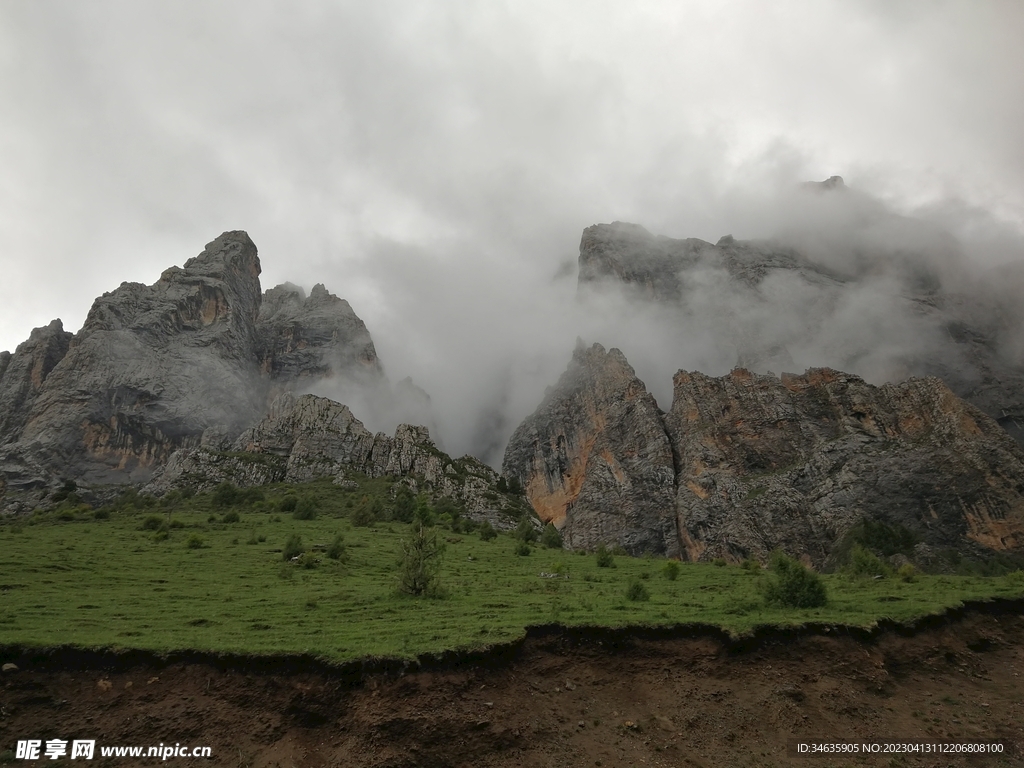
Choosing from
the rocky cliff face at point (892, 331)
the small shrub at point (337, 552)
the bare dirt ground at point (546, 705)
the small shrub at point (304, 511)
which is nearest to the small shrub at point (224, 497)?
the small shrub at point (304, 511)

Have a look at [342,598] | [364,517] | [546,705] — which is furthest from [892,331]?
[546,705]

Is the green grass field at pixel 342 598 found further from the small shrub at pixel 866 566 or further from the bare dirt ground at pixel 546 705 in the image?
the small shrub at pixel 866 566

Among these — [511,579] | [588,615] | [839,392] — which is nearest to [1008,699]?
[588,615]

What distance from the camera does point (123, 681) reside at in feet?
61.3

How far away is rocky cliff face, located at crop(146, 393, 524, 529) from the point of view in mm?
118000

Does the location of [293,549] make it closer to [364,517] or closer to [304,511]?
[364,517]

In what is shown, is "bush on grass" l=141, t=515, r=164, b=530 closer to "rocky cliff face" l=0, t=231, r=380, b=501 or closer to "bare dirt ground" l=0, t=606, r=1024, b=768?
"bare dirt ground" l=0, t=606, r=1024, b=768

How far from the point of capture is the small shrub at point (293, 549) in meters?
51.2

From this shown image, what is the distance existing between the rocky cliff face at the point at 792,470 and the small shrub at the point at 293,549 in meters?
79.2

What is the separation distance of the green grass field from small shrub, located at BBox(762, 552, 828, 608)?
848 millimetres

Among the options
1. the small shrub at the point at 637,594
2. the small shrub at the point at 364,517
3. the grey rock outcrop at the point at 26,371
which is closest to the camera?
the small shrub at the point at 637,594

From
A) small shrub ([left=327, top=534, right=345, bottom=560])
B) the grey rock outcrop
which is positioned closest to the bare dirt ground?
small shrub ([left=327, top=534, right=345, bottom=560])

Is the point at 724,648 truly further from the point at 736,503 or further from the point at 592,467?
the point at 592,467

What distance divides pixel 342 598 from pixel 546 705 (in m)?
16.9
